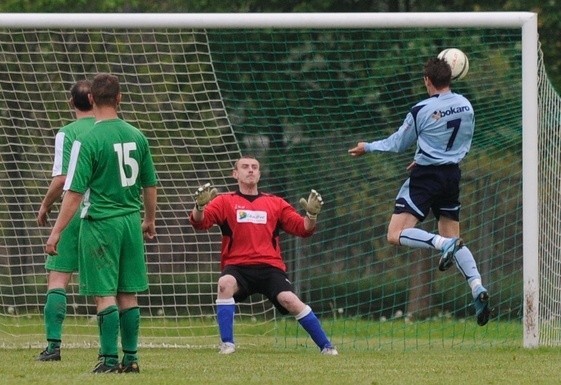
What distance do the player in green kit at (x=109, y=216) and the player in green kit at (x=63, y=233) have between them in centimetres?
124

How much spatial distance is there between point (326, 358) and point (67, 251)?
193cm

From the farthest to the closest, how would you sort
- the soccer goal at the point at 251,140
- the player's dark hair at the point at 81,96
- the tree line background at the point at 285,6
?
1. the tree line background at the point at 285,6
2. the soccer goal at the point at 251,140
3. the player's dark hair at the point at 81,96

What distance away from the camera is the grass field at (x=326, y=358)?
7949 millimetres

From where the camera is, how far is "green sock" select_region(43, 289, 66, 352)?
9.62m

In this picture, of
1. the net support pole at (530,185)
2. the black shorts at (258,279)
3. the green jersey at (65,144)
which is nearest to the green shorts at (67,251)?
the green jersey at (65,144)

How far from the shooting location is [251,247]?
10.7m

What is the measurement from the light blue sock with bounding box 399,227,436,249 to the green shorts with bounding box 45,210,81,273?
91.1 inches

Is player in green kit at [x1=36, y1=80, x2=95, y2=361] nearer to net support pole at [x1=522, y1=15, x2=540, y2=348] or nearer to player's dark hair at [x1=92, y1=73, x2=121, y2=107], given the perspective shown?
player's dark hair at [x1=92, y1=73, x2=121, y2=107]

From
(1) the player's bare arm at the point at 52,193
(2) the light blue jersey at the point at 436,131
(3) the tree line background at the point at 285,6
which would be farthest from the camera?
(3) the tree line background at the point at 285,6

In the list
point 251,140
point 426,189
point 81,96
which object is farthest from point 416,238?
point 251,140

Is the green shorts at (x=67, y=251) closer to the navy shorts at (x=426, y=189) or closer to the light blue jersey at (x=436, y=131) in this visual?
the light blue jersey at (x=436, y=131)

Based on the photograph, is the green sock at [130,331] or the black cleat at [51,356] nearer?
the green sock at [130,331]

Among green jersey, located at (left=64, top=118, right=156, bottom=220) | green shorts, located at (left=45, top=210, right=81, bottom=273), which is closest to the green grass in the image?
green shorts, located at (left=45, top=210, right=81, bottom=273)

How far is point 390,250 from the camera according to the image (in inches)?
570
